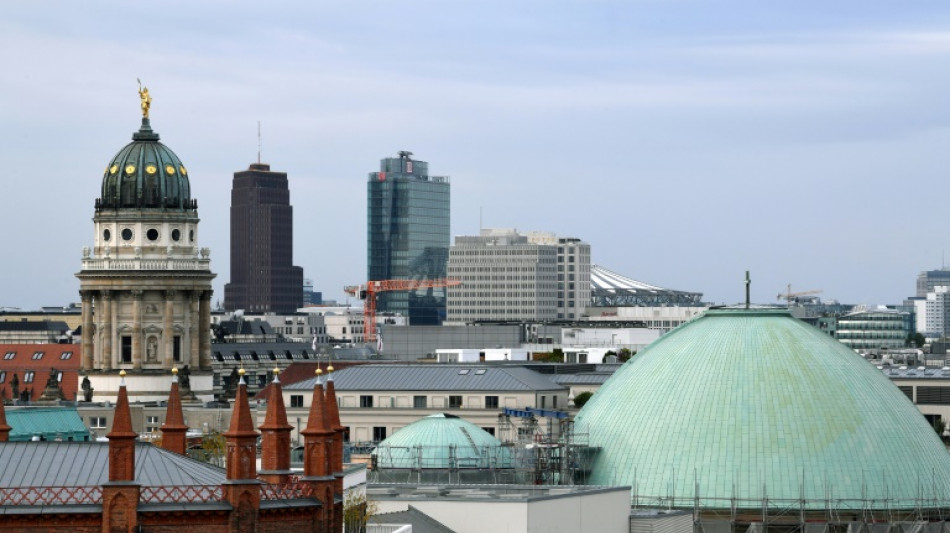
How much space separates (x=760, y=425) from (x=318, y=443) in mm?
48475

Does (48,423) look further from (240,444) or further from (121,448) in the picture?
(121,448)

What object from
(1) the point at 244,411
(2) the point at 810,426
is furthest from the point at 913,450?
(1) the point at 244,411

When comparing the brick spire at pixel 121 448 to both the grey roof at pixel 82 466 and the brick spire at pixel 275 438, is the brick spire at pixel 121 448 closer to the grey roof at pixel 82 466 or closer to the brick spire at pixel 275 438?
the grey roof at pixel 82 466

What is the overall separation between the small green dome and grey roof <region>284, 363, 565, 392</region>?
48.5 m

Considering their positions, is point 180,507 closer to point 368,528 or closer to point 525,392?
point 368,528

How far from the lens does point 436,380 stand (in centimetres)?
19575

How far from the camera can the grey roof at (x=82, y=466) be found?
89.3m

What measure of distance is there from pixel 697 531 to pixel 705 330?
1948 centimetres

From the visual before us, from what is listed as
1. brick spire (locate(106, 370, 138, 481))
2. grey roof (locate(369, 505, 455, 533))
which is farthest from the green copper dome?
brick spire (locate(106, 370, 138, 481))

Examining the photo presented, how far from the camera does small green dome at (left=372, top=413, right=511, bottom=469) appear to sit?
5531 inches

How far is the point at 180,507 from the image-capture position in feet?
288

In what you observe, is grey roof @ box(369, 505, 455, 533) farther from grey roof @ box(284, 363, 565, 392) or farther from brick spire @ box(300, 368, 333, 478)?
grey roof @ box(284, 363, 565, 392)

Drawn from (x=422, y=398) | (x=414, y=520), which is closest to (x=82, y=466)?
(x=414, y=520)

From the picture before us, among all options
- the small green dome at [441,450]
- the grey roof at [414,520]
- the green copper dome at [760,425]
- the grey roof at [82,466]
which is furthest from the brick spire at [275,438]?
the small green dome at [441,450]
